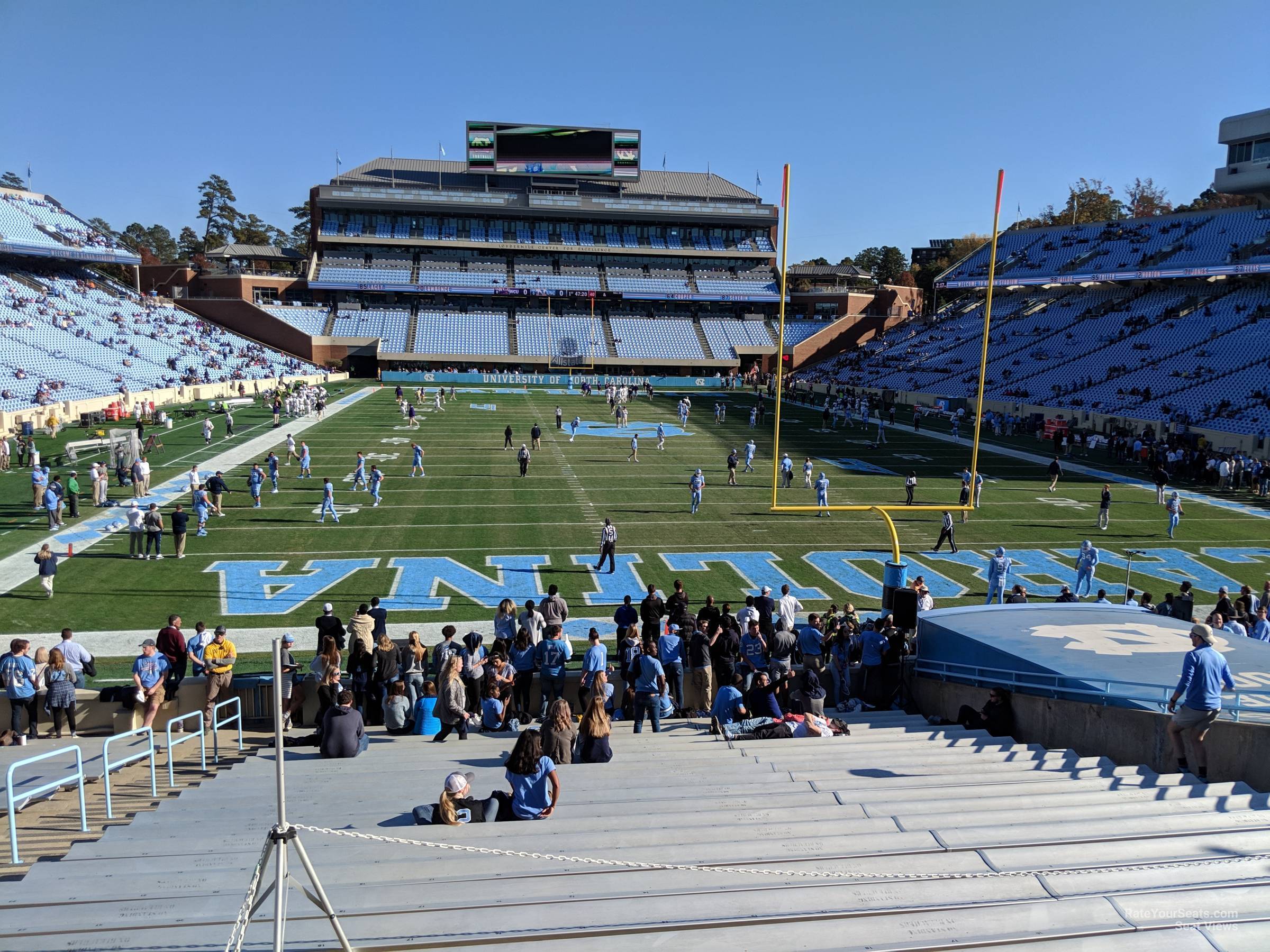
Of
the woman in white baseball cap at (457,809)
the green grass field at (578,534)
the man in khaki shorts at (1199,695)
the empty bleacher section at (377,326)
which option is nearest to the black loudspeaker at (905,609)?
the man in khaki shorts at (1199,695)

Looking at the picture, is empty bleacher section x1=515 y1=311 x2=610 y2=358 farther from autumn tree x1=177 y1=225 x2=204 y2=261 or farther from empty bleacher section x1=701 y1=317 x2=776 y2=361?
autumn tree x1=177 y1=225 x2=204 y2=261

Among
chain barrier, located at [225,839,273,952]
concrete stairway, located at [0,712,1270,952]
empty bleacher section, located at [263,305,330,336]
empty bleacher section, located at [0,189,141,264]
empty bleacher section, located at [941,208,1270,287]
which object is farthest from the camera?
empty bleacher section, located at [263,305,330,336]

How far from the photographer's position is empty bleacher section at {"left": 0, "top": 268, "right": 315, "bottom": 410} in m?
38.7

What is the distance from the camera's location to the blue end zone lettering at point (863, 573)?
17.8 meters

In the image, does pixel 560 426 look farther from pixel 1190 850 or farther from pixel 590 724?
pixel 1190 850

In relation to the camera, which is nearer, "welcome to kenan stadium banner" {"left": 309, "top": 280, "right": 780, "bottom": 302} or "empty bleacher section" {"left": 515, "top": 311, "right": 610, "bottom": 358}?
"empty bleacher section" {"left": 515, "top": 311, "right": 610, "bottom": 358}

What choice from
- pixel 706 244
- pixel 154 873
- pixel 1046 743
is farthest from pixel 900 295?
pixel 154 873

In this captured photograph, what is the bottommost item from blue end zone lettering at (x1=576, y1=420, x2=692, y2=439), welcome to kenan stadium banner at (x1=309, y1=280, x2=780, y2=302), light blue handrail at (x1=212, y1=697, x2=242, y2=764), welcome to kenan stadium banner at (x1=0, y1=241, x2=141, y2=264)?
light blue handrail at (x1=212, y1=697, x2=242, y2=764)

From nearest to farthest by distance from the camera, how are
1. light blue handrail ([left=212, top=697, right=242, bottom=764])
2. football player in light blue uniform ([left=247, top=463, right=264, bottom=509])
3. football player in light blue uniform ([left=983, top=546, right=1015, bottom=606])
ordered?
light blue handrail ([left=212, top=697, right=242, bottom=764])
football player in light blue uniform ([left=983, top=546, right=1015, bottom=606])
football player in light blue uniform ([left=247, top=463, right=264, bottom=509])

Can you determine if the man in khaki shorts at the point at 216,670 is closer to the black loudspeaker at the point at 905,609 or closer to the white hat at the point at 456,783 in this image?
the white hat at the point at 456,783

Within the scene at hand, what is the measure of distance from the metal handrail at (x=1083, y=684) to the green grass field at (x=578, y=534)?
249 inches

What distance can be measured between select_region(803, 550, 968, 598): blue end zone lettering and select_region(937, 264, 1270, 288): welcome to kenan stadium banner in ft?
121

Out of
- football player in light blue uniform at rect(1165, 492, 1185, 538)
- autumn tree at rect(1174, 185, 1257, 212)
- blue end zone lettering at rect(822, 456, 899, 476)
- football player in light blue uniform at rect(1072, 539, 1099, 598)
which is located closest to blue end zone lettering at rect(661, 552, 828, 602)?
football player in light blue uniform at rect(1072, 539, 1099, 598)

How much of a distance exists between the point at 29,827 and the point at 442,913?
4.45 metres
